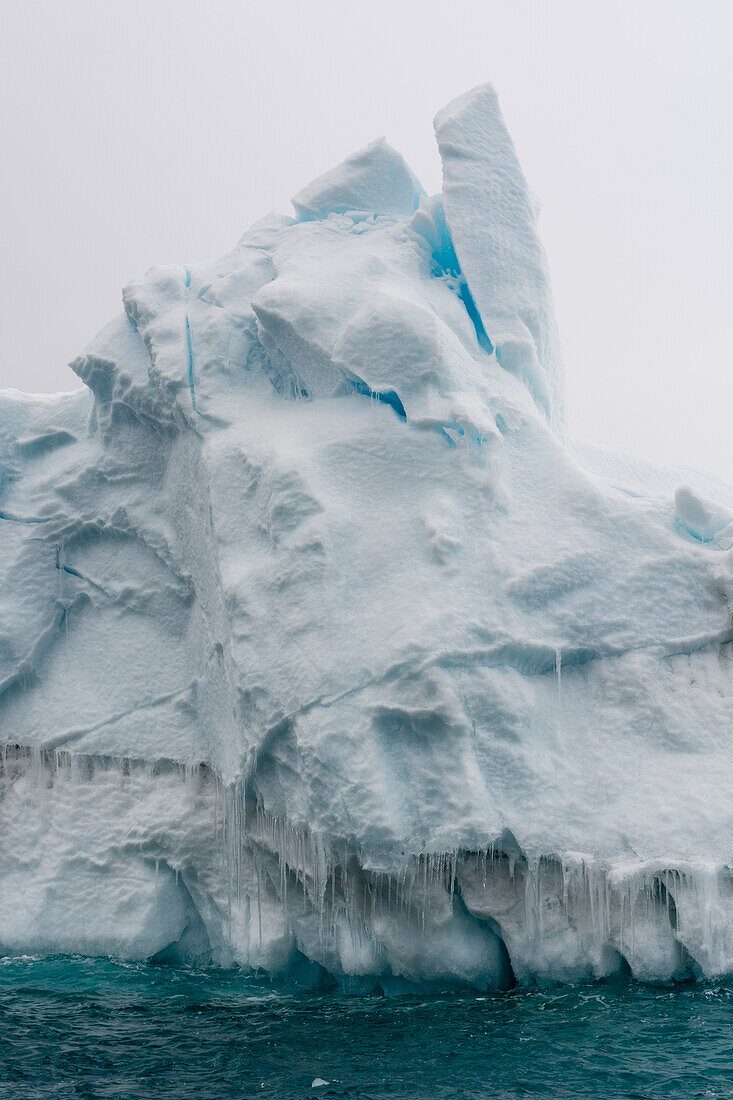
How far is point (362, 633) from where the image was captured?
8367mm

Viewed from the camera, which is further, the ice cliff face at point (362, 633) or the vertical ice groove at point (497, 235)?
the vertical ice groove at point (497, 235)

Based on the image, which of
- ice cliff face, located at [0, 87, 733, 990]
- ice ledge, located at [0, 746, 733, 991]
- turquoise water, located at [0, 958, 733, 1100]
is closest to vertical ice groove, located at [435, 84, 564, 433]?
ice cliff face, located at [0, 87, 733, 990]

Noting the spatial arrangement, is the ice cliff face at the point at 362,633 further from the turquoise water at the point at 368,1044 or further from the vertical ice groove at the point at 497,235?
the turquoise water at the point at 368,1044

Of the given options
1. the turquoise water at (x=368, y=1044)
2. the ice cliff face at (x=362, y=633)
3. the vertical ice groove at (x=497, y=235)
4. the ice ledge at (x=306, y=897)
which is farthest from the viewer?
the vertical ice groove at (x=497, y=235)

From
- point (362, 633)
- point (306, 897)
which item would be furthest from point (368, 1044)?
point (362, 633)

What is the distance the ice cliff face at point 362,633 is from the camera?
7.69m

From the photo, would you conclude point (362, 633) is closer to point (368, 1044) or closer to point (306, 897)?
point (306, 897)

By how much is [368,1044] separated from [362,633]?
129 inches

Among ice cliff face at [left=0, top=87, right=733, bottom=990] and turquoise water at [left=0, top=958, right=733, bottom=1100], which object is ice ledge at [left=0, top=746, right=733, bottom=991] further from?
turquoise water at [left=0, top=958, right=733, bottom=1100]

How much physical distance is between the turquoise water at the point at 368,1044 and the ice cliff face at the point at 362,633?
484mm

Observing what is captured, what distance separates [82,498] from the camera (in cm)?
1107

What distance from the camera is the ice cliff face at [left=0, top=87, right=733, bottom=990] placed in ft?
25.2

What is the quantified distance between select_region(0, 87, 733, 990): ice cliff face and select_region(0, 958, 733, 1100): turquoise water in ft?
1.59

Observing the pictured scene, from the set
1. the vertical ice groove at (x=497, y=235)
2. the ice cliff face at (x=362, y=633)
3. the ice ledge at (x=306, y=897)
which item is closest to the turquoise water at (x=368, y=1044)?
the ice ledge at (x=306, y=897)
